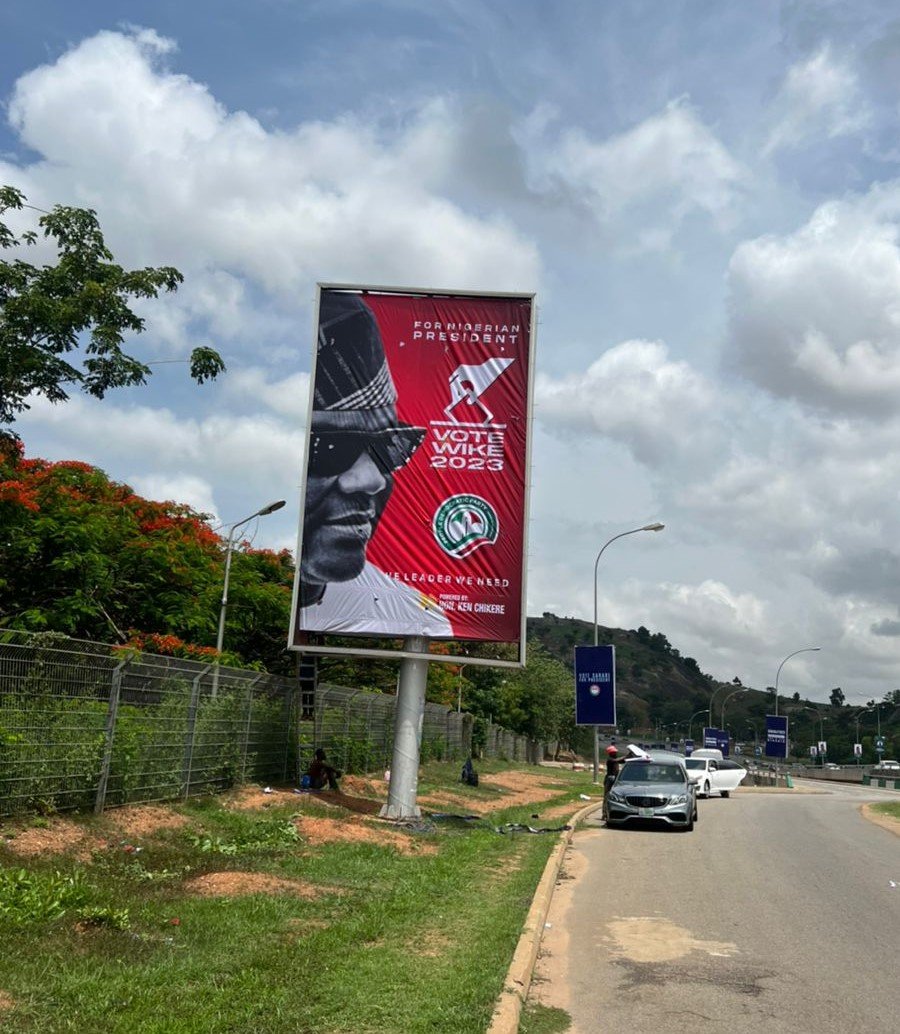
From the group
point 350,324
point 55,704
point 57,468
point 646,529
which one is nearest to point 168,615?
point 57,468

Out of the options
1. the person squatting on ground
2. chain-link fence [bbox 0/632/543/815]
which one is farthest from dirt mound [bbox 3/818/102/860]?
Answer: the person squatting on ground

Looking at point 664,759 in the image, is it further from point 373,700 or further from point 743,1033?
point 743,1033

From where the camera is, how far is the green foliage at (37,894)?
7660 mm

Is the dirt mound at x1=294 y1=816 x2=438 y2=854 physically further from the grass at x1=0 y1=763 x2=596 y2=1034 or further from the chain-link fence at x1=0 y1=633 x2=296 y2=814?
the chain-link fence at x1=0 y1=633 x2=296 y2=814

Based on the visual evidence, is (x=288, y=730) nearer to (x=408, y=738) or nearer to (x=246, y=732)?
(x=246, y=732)

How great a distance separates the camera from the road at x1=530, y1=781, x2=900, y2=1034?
23.3 feet

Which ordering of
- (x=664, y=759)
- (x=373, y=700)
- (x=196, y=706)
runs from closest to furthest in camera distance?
(x=196, y=706) < (x=664, y=759) < (x=373, y=700)

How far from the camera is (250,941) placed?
25.8ft

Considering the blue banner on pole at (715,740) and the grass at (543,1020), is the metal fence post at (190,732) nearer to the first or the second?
the grass at (543,1020)

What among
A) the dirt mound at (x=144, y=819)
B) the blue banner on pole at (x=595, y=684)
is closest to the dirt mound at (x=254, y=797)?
the dirt mound at (x=144, y=819)

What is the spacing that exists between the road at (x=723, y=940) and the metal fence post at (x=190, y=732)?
592cm

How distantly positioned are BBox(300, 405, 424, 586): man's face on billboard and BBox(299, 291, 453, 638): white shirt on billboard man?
2 centimetres

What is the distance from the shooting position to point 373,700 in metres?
27.8

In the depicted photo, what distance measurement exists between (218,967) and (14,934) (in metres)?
1.49
